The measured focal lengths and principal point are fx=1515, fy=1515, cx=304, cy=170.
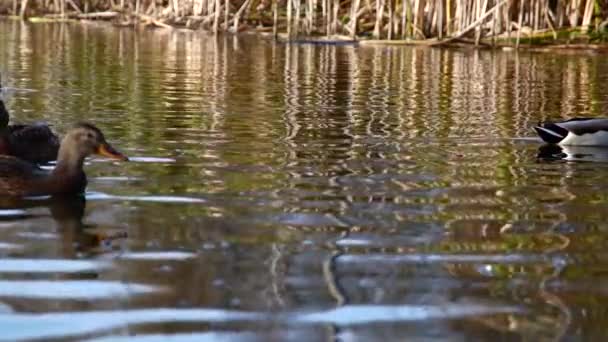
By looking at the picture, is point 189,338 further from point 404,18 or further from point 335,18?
point 335,18

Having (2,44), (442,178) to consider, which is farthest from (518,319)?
(2,44)

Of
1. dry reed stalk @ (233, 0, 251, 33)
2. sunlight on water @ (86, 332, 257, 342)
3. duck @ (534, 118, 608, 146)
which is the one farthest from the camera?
dry reed stalk @ (233, 0, 251, 33)

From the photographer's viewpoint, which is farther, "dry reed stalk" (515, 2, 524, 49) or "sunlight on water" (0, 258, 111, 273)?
"dry reed stalk" (515, 2, 524, 49)

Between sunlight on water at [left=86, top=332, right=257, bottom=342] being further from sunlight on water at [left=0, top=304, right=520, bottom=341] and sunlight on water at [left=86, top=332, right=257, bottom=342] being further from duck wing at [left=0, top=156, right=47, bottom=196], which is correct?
duck wing at [left=0, top=156, right=47, bottom=196]

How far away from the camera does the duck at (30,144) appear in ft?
30.5

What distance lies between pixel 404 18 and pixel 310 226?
60.1 ft

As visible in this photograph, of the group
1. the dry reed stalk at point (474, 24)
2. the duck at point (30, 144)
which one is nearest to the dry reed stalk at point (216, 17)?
the dry reed stalk at point (474, 24)

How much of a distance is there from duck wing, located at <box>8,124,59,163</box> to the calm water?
0.53m

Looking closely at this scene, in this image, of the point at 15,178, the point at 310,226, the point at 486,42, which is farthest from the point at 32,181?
the point at 486,42

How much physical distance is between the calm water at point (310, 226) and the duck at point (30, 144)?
1.76ft

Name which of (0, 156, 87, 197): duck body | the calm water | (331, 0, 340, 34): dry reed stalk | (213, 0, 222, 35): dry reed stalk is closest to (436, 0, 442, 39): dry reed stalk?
(331, 0, 340, 34): dry reed stalk

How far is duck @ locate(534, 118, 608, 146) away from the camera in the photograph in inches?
412

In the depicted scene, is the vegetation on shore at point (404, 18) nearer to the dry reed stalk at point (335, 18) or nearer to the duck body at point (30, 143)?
the dry reed stalk at point (335, 18)

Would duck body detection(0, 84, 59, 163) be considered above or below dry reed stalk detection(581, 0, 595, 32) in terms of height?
→ below
